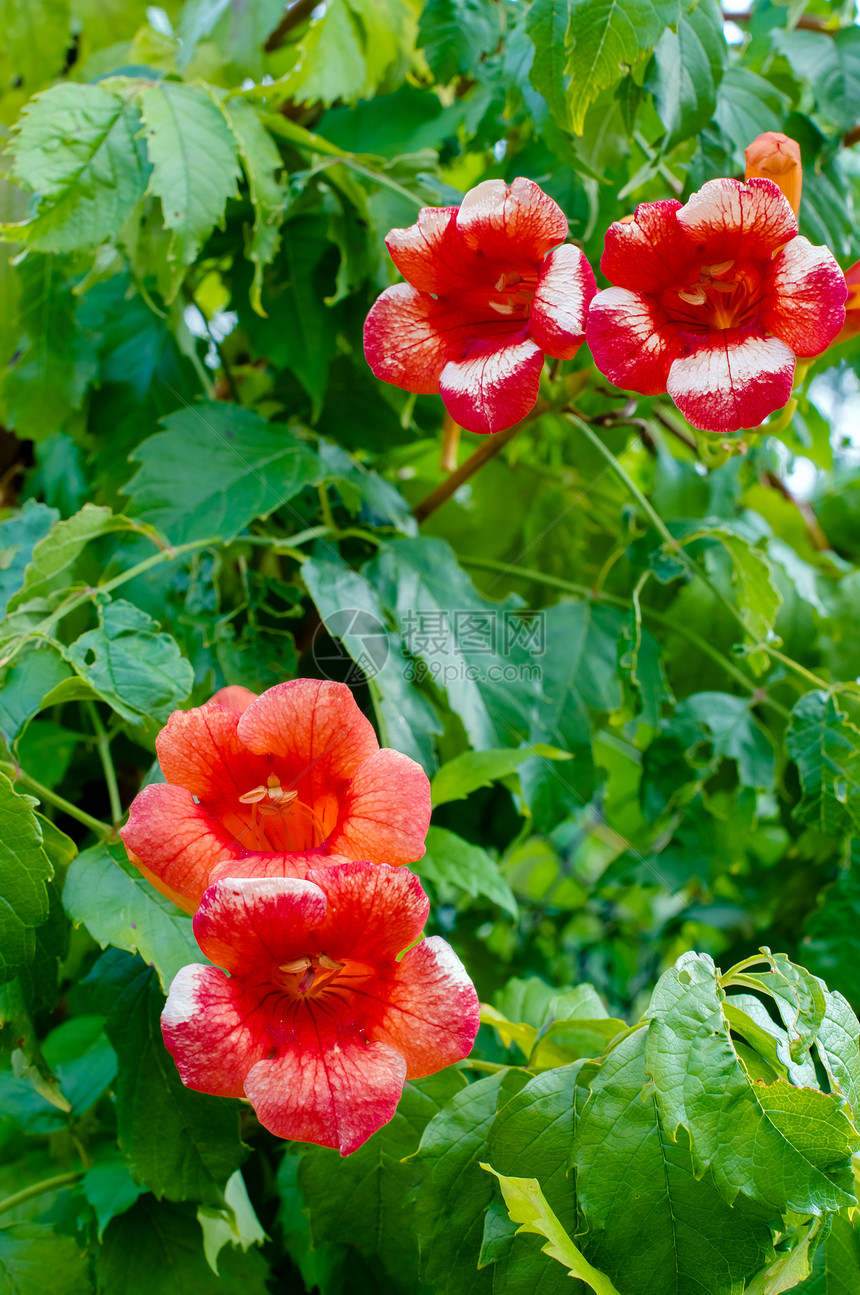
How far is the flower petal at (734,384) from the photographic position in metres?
0.54

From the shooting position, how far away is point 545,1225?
0.48m

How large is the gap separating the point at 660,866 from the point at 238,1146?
0.73 m

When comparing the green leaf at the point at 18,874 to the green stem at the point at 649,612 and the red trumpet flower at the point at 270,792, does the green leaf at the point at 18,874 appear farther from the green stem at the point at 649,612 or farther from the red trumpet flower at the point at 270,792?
the green stem at the point at 649,612

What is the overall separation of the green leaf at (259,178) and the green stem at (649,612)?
14.6 inches

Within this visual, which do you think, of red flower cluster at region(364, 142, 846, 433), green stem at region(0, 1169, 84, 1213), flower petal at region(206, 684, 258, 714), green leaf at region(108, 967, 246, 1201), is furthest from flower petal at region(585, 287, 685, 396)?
green stem at region(0, 1169, 84, 1213)

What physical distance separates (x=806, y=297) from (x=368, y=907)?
1.43 ft

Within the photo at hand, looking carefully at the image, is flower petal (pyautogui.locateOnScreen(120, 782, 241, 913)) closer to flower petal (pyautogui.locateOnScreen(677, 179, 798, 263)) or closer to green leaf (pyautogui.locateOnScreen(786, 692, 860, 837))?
flower petal (pyautogui.locateOnScreen(677, 179, 798, 263))

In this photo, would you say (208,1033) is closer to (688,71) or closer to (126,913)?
(126,913)

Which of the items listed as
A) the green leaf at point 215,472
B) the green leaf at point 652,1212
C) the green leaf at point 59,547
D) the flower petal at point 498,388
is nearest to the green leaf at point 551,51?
the flower petal at point 498,388

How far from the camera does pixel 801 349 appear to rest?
57 cm

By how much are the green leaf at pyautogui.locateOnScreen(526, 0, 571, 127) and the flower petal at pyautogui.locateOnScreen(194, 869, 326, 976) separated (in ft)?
2.01

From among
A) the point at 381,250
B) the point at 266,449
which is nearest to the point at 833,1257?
the point at 266,449

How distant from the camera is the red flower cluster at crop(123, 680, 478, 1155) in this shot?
1.51 feet

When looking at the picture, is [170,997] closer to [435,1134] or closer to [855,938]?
[435,1134]
